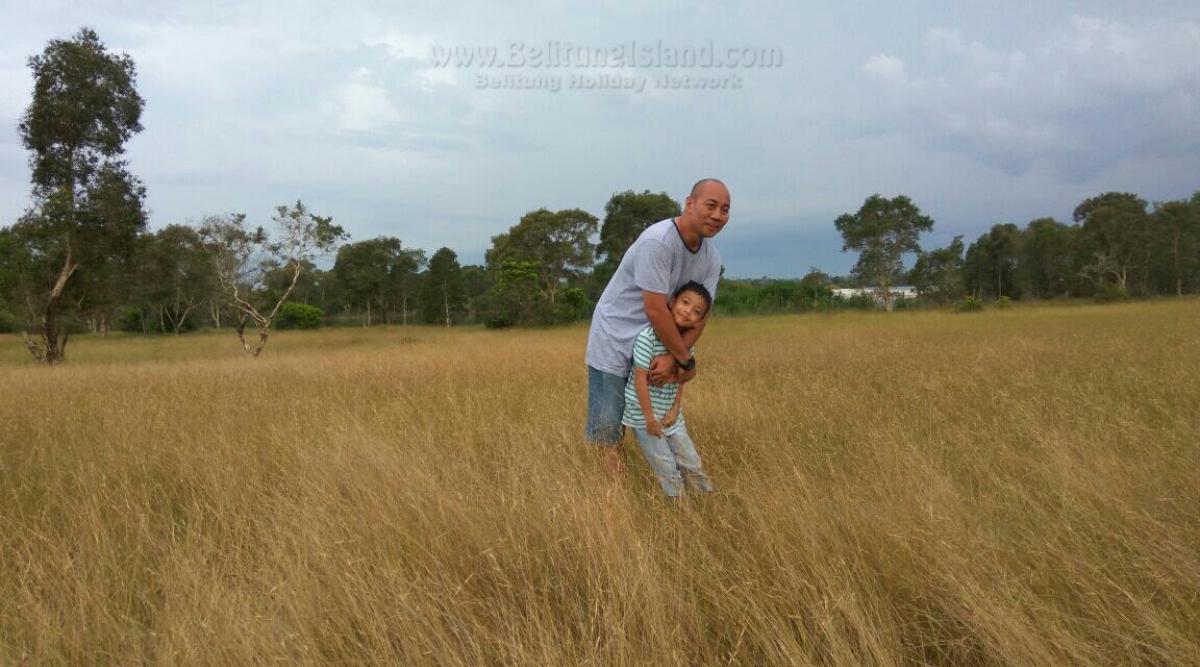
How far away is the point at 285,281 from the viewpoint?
23875 mm

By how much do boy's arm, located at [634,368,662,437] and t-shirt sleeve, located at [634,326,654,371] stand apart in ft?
0.09

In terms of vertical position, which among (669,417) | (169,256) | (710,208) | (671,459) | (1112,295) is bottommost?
(671,459)

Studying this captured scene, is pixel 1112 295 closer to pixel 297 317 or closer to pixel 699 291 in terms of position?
pixel 699 291

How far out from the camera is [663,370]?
2.70 metres

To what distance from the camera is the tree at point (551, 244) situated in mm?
36969

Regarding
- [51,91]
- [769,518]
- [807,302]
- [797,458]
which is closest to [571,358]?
[797,458]

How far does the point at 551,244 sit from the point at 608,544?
118 feet

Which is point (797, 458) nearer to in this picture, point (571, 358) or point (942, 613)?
point (942, 613)

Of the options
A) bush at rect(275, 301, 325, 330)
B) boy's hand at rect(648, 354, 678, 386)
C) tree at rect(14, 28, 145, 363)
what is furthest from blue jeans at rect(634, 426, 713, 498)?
bush at rect(275, 301, 325, 330)

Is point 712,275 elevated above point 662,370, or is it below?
above

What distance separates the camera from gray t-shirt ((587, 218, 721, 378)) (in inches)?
106

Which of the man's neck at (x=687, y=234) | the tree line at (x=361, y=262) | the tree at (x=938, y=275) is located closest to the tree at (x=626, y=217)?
the tree line at (x=361, y=262)

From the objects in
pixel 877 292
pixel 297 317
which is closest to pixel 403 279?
pixel 297 317

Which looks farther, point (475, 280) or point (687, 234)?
point (475, 280)
